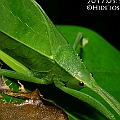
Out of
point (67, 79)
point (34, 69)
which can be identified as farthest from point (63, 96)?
point (34, 69)

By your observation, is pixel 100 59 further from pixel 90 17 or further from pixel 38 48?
pixel 90 17

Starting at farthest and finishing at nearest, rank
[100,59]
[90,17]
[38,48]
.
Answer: [90,17], [100,59], [38,48]

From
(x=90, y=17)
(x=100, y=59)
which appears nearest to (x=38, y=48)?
(x=100, y=59)

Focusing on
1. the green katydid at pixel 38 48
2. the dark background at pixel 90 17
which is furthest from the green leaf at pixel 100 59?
the dark background at pixel 90 17

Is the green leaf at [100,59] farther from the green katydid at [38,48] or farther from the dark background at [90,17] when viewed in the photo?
the dark background at [90,17]

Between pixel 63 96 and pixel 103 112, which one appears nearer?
pixel 103 112

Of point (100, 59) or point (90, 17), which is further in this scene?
point (90, 17)

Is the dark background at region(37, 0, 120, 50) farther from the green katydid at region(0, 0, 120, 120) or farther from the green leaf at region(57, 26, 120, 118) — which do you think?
the green katydid at region(0, 0, 120, 120)

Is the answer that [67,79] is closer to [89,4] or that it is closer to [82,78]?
[82,78]
